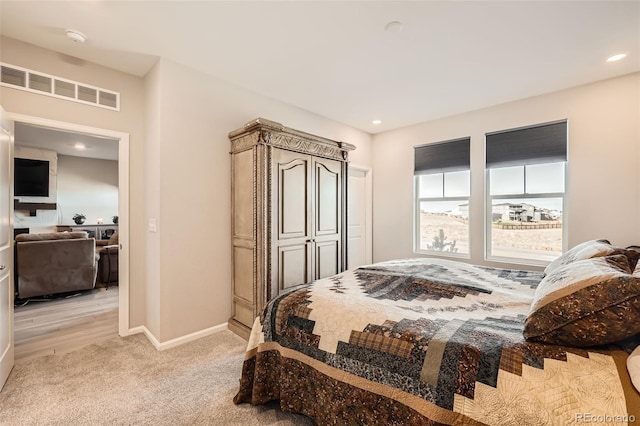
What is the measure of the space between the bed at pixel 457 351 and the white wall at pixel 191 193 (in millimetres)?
1257

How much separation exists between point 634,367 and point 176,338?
305 centimetres

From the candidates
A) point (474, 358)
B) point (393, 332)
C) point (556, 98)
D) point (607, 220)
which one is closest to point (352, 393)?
point (393, 332)

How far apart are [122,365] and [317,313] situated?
6.22ft

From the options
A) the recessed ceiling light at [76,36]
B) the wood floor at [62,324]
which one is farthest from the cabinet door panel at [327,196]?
the wood floor at [62,324]

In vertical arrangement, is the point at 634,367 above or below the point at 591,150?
below

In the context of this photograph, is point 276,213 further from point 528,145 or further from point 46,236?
point 46,236

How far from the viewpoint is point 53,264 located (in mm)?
3869

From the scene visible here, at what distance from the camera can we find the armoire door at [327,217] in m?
3.28

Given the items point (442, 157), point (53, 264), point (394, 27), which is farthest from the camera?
point (442, 157)

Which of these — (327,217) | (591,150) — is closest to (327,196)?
(327,217)

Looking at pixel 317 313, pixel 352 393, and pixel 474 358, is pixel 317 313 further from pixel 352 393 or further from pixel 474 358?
pixel 474 358

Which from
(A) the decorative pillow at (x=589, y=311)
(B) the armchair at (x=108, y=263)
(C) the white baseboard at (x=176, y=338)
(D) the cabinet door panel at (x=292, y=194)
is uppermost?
(D) the cabinet door panel at (x=292, y=194)

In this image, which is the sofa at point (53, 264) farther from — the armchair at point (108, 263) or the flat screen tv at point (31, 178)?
the flat screen tv at point (31, 178)

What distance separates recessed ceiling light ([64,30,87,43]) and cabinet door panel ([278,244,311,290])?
243cm
